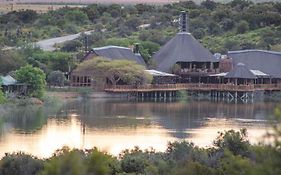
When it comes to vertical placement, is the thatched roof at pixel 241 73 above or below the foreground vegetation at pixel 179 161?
above

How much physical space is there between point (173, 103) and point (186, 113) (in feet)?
21.9

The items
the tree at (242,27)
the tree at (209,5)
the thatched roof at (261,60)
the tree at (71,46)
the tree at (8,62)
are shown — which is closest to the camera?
the tree at (8,62)

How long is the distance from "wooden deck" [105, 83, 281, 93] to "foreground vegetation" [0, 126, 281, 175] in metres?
27.9

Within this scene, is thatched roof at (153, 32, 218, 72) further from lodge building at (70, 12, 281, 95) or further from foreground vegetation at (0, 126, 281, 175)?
foreground vegetation at (0, 126, 281, 175)

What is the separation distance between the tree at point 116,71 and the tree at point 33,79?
7057mm

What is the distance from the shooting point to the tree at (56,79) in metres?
55.2

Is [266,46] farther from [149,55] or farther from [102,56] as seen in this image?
[102,56]

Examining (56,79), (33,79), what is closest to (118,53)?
(56,79)

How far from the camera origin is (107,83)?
5628cm

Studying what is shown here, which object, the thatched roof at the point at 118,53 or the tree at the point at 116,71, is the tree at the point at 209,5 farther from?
the tree at the point at 116,71

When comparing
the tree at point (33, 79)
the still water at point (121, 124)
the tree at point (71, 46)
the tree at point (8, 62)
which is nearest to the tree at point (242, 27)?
the tree at point (71, 46)

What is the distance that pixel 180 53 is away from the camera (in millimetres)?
60938

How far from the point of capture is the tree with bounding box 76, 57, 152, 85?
55.7 m

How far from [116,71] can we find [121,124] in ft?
52.8
